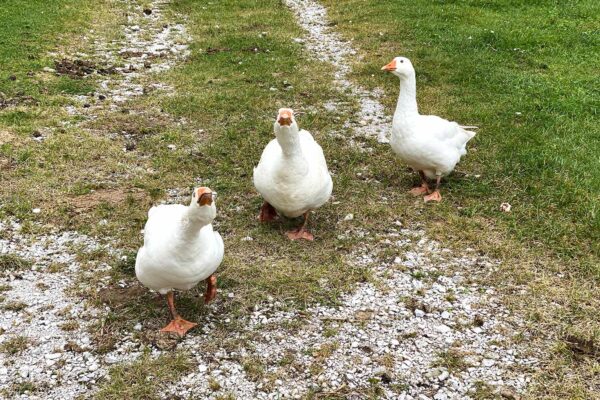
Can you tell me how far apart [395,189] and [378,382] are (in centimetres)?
351

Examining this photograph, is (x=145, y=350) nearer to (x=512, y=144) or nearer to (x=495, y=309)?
(x=495, y=309)

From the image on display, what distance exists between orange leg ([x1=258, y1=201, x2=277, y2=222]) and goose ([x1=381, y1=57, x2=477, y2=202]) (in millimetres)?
1746

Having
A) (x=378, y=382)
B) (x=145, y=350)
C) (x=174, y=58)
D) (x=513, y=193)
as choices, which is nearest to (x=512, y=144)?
(x=513, y=193)

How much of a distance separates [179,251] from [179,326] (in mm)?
793

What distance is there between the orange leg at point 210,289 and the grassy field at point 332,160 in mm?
126

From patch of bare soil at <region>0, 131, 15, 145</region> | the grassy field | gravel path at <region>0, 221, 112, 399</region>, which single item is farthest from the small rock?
patch of bare soil at <region>0, 131, 15, 145</region>

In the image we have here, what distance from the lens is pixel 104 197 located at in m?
7.28

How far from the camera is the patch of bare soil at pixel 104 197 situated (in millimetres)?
7070

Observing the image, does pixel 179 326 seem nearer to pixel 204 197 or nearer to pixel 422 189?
pixel 204 197

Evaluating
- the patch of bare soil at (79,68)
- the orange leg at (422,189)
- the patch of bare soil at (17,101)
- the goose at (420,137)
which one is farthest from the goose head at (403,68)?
the patch of bare soil at (79,68)

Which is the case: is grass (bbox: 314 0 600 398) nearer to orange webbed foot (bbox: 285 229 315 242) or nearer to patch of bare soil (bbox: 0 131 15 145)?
orange webbed foot (bbox: 285 229 315 242)

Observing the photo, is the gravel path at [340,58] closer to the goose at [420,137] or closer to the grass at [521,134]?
the grass at [521,134]

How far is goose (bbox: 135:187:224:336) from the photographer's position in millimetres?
4563

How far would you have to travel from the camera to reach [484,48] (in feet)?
43.3
